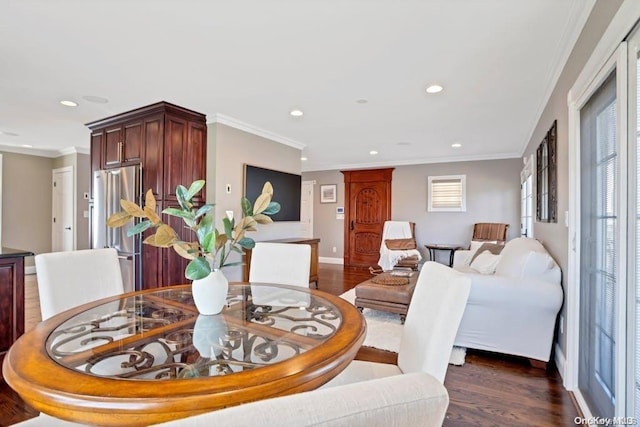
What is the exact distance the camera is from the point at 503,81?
9.86ft

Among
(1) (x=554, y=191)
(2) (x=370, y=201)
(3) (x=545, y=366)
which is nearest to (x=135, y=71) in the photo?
(1) (x=554, y=191)

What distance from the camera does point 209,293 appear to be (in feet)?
4.74

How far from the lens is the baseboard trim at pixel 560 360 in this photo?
234 centimetres

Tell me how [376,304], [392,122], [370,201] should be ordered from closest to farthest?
[376,304], [392,122], [370,201]

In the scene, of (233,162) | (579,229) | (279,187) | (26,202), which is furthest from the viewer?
(26,202)

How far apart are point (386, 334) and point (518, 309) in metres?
1.18

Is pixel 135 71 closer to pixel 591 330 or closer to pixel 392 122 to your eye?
pixel 392 122

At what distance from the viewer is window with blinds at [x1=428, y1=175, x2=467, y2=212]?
Result: 6.95m

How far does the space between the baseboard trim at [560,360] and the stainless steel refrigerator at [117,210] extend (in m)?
3.96

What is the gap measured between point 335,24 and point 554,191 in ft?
7.56

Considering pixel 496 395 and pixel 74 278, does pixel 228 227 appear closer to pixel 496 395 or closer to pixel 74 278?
pixel 74 278

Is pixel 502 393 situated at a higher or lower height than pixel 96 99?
lower

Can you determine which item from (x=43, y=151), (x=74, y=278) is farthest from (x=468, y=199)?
(x=43, y=151)

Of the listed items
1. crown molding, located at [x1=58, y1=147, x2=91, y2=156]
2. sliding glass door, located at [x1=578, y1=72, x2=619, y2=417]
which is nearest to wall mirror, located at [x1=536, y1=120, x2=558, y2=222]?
sliding glass door, located at [x1=578, y1=72, x2=619, y2=417]
